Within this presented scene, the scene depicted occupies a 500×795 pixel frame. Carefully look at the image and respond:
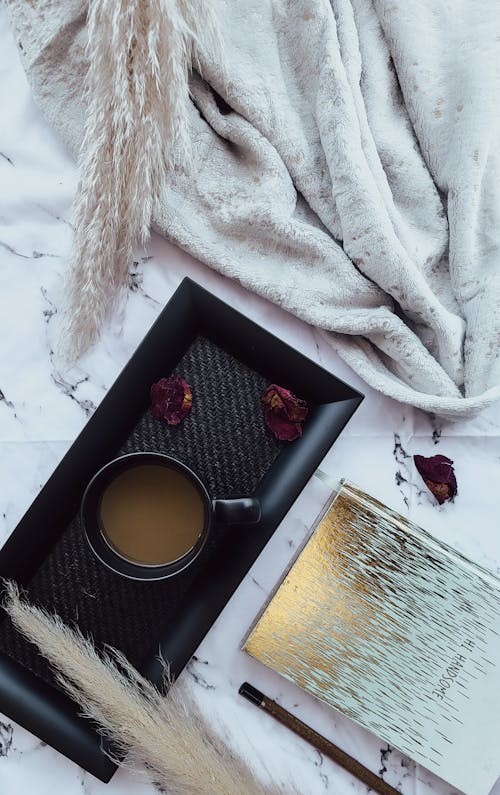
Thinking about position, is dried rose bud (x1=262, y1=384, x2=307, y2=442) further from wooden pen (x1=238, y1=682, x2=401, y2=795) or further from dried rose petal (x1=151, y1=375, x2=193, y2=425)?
wooden pen (x1=238, y1=682, x2=401, y2=795)

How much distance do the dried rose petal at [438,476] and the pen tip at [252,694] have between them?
0.25 meters

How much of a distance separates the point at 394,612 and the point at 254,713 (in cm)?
16

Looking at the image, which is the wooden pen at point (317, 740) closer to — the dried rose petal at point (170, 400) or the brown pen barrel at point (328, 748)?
the brown pen barrel at point (328, 748)

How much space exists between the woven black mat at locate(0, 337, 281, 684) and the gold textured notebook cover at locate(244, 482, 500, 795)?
86 mm

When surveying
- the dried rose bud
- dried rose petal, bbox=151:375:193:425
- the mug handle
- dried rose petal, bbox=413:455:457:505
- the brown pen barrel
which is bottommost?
the brown pen barrel

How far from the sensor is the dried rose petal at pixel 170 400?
730 millimetres

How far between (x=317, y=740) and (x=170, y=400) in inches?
13.6

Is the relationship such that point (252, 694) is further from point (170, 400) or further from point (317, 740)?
point (170, 400)

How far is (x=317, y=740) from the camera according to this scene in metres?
0.73

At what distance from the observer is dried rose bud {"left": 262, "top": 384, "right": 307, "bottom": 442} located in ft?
2.41

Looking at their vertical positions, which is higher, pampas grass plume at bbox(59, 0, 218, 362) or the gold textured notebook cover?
pampas grass plume at bbox(59, 0, 218, 362)

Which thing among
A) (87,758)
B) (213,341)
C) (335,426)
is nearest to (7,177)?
(213,341)

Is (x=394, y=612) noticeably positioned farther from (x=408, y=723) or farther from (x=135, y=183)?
(x=135, y=183)

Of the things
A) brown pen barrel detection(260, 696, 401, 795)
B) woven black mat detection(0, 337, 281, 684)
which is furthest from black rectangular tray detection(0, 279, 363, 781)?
brown pen barrel detection(260, 696, 401, 795)
